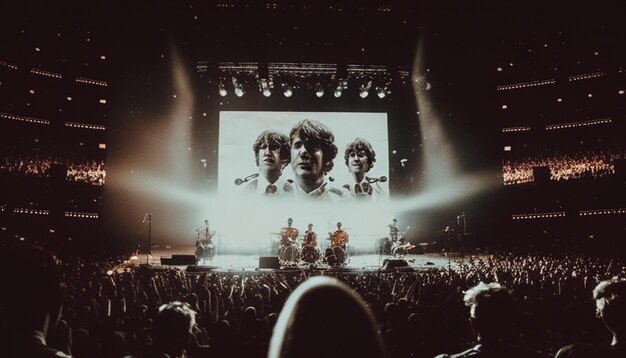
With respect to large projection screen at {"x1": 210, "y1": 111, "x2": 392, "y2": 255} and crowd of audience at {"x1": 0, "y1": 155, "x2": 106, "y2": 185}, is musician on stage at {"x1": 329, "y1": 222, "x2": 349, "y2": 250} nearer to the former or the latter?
large projection screen at {"x1": 210, "y1": 111, "x2": 392, "y2": 255}

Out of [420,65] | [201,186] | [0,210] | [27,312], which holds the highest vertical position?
[420,65]

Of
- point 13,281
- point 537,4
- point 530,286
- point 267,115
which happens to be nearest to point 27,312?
point 13,281

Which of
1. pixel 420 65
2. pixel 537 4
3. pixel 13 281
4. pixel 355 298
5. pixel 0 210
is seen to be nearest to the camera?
pixel 355 298

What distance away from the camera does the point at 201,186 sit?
16.8 m

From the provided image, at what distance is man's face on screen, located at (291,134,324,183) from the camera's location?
16.1m

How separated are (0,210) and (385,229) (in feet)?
→ 40.6

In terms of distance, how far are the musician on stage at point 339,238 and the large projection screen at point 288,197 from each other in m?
0.87

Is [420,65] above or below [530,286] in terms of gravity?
above

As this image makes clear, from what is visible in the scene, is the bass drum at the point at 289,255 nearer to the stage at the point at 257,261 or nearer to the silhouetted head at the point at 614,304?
the stage at the point at 257,261

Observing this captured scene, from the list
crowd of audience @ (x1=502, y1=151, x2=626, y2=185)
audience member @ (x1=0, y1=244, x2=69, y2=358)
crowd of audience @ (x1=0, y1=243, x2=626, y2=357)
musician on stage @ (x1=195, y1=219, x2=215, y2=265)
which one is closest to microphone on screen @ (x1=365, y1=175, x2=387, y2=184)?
crowd of audience @ (x1=502, y1=151, x2=626, y2=185)

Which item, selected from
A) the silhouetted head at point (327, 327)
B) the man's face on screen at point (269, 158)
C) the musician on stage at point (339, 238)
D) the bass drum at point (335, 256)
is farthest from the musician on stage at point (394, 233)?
the silhouetted head at point (327, 327)

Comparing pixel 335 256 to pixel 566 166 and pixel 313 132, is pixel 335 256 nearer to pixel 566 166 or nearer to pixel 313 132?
pixel 313 132

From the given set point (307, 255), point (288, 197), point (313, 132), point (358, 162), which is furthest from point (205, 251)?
point (358, 162)

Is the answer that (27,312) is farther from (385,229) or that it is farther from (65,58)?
(65,58)
